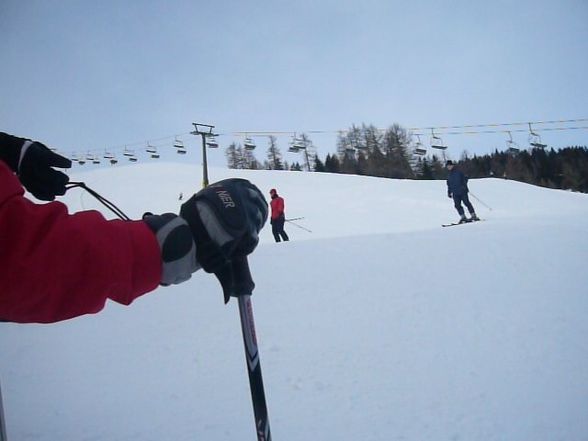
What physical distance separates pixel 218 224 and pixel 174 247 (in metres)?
0.13

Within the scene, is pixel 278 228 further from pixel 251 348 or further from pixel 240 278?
pixel 240 278

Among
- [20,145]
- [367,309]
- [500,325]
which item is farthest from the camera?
[367,309]

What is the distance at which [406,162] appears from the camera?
182 ft

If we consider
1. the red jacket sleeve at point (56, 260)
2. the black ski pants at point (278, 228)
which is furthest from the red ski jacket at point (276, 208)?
the red jacket sleeve at point (56, 260)

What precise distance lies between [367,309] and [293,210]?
1712cm

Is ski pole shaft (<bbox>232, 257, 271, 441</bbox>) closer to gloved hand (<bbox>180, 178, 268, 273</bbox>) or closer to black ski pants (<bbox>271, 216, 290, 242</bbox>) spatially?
gloved hand (<bbox>180, 178, 268, 273</bbox>)

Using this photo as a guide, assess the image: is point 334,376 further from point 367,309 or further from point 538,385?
point 538,385

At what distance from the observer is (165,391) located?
108 inches

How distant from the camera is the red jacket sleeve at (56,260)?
0.67m

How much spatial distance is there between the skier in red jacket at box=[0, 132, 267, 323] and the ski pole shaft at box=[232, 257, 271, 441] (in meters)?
0.10

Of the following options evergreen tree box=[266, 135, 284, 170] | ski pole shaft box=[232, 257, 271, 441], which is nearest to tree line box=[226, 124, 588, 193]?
evergreen tree box=[266, 135, 284, 170]

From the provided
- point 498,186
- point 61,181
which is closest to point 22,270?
point 61,181

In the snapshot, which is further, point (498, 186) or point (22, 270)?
point (498, 186)

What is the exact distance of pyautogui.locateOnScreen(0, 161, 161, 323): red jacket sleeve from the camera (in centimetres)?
67
